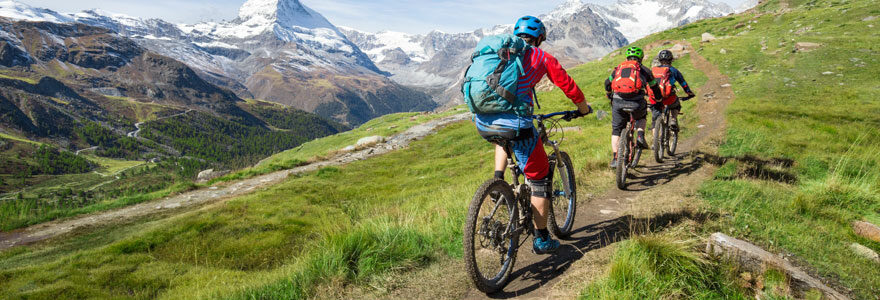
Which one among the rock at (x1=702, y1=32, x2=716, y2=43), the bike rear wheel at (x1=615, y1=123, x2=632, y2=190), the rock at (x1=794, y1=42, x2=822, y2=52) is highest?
the rock at (x1=702, y1=32, x2=716, y2=43)

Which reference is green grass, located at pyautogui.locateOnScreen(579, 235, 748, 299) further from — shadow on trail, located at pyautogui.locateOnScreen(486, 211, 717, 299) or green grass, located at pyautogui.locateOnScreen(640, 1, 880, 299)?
green grass, located at pyautogui.locateOnScreen(640, 1, 880, 299)

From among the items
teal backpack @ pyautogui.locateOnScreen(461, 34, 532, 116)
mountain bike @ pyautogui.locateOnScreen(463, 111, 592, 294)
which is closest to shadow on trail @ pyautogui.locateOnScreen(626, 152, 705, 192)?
mountain bike @ pyautogui.locateOnScreen(463, 111, 592, 294)

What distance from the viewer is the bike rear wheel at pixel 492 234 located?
456 centimetres

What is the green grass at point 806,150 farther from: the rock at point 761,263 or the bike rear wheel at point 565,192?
the bike rear wheel at point 565,192

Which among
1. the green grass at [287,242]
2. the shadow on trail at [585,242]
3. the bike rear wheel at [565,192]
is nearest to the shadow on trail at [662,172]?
the green grass at [287,242]

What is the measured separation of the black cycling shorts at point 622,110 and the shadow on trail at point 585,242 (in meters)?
3.27

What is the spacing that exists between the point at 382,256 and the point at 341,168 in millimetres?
22845

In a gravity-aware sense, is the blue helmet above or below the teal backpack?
above

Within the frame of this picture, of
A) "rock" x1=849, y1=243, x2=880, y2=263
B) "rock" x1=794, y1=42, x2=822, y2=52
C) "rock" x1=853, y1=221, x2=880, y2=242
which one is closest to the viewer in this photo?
"rock" x1=849, y1=243, x2=880, y2=263

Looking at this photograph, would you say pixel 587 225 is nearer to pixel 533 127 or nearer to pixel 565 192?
pixel 565 192

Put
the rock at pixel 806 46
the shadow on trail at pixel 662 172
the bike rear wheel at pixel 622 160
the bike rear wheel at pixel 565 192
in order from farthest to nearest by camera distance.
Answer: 1. the rock at pixel 806 46
2. the shadow on trail at pixel 662 172
3. the bike rear wheel at pixel 622 160
4. the bike rear wheel at pixel 565 192

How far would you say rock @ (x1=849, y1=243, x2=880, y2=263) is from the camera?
5.00 metres

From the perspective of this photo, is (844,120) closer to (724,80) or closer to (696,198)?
(724,80)

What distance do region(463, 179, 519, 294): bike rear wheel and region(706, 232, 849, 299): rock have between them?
8.34 ft
